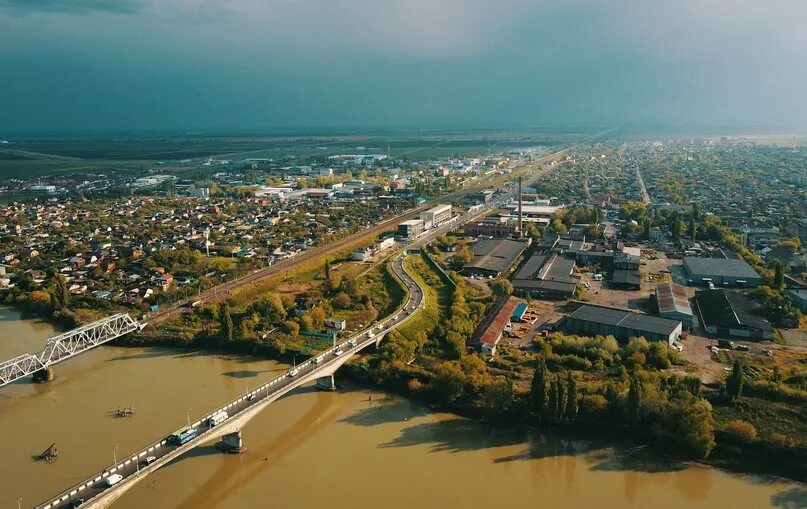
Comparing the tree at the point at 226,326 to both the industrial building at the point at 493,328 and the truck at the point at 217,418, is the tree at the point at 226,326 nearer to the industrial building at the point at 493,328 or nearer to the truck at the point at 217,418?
the truck at the point at 217,418

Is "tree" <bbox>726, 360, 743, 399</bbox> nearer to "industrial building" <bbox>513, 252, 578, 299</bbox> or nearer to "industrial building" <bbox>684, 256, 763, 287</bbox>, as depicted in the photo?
"industrial building" <bbox>513, 252, 578, 299</bbox>

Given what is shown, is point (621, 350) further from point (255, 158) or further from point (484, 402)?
point (255, 158)

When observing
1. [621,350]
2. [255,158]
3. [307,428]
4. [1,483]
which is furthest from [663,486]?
[255,158]

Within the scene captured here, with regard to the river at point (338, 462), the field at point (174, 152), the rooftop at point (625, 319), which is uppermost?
the field at point (174, 152)

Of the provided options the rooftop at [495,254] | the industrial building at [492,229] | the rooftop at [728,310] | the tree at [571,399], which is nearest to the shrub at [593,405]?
the tree at [571,399]

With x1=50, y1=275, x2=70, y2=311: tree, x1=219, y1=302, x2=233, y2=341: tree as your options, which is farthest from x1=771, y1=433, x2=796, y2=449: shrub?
A: x1=50, y1=275, x2=70, y2=311: tree

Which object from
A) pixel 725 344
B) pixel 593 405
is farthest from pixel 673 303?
pixel 593 405
